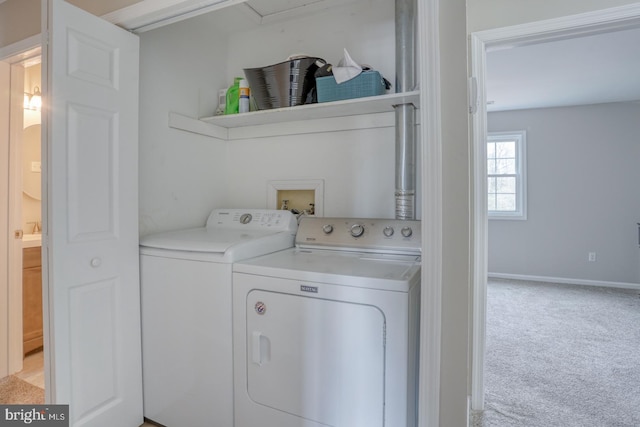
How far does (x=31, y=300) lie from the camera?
8.00 ft

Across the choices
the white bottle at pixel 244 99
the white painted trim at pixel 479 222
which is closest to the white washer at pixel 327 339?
the white painted trim at pixel 479 222

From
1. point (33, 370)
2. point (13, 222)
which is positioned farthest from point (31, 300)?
point (13, 222)

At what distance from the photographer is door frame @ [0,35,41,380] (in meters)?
2.10

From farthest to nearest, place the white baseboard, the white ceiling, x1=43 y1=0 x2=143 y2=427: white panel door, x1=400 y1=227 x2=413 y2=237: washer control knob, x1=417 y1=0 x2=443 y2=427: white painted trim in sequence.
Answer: the white baseboard, the white ceiling, x1=400 y1=227 x2=413 y2=237: washer control knob, x1=43 y1=0 x2=143 y2=427: white panel door, x1=417 y1=0 x2=443 y2=427: white painted trim

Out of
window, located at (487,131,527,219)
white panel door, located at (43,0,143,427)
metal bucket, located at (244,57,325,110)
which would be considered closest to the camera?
white panel door, located at (43,0,143,427)

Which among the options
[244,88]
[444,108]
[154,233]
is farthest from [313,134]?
[444,108]

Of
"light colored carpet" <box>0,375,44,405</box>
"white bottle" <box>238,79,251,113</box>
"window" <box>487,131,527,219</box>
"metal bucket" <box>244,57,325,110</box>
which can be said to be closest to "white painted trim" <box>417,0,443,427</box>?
"metal bucket" <box>244,57,325,110</box>

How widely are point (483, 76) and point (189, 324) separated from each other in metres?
1.98

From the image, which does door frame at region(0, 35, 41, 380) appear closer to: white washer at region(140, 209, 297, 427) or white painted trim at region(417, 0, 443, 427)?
white washer at region(140, 209, 297, 427)

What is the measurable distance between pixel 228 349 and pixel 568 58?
3.76 meters

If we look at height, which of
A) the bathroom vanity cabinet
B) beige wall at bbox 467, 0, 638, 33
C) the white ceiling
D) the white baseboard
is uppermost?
the white ceiling

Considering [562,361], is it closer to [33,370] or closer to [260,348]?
[260,348]

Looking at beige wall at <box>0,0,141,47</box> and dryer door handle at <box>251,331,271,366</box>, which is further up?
beige wall at <box>0,0,141,47</box>

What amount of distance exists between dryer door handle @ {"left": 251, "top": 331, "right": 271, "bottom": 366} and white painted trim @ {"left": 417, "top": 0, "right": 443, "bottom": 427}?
0.64 metres
